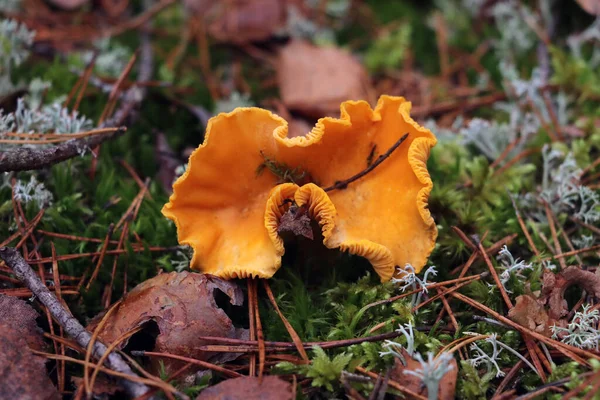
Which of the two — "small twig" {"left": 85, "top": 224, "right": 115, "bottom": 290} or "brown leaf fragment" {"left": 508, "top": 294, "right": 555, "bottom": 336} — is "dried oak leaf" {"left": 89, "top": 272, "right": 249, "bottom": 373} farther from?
"brown leaf fragment" {"left": 508, "top": 294, "right": 555, "bottom": 336}

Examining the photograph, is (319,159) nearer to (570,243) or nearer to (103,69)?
(570,243)

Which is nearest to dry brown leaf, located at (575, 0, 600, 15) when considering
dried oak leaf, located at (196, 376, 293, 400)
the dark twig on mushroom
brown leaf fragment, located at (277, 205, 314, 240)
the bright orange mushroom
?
the bright orange mushroom

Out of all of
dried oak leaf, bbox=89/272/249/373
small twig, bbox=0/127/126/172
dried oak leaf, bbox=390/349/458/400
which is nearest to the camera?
dried oak leaf, bbox=390/349/458/400

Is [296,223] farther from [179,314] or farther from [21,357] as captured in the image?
[21,357]

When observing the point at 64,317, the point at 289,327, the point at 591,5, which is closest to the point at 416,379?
the point at 289,327

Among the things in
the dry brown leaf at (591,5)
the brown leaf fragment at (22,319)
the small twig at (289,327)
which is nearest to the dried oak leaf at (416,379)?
the small twig at (289,327)

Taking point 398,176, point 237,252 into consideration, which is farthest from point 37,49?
point 398,176
